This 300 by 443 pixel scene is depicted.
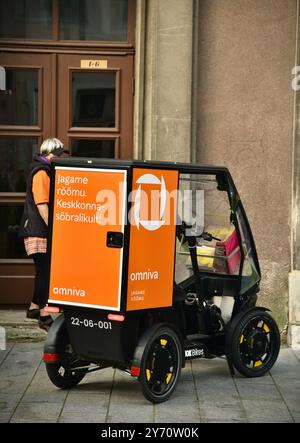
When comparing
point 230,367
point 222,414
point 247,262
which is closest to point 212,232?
point 247,262

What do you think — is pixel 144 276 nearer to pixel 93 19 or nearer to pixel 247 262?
pixel 247 262

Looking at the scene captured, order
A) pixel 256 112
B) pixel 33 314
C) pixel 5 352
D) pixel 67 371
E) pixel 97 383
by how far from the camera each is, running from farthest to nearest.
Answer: pixel 256 112 → pixel 33 314 → pixel 5 352 → pixel 97 383 → pixel 67 371

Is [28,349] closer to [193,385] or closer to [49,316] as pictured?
[49,316]

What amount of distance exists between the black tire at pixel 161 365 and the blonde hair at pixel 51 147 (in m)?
2.51

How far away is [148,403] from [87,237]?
1.25m

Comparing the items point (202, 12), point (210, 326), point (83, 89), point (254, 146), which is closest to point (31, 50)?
point (83, 89)

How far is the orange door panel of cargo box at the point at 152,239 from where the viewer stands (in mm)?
6398

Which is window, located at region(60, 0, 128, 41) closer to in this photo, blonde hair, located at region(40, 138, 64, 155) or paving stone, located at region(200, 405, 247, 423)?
blonde hair, located at region(40, 138, 64, 155)

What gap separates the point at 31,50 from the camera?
924 centimetres

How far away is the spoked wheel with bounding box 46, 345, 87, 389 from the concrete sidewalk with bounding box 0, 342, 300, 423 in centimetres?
6

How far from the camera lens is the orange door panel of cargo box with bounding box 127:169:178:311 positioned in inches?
252

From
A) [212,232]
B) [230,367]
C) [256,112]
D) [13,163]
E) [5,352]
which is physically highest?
[256,112]

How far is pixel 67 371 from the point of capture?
6.94 m

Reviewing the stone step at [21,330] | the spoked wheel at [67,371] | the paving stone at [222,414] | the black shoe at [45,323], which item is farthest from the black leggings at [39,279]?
the paving stone at [222,414]
